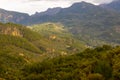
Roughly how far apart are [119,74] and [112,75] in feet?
36.8

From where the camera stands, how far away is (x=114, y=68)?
198 metres

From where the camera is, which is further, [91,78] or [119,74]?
[91,78]

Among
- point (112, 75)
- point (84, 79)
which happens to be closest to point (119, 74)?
point (112, 75)

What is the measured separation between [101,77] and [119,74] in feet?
62.0

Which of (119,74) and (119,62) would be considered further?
(119,62)

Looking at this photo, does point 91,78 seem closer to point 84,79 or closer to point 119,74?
point 84,79

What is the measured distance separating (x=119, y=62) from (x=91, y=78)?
19.5 metres

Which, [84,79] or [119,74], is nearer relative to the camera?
[119,74]

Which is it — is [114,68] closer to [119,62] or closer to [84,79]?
[119,62]

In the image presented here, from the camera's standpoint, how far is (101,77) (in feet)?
654

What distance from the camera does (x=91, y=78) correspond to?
196 m

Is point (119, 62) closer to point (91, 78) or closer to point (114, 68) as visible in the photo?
point (114, 68)

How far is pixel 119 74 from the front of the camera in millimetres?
182500

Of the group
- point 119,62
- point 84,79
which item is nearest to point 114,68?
point 119,62
